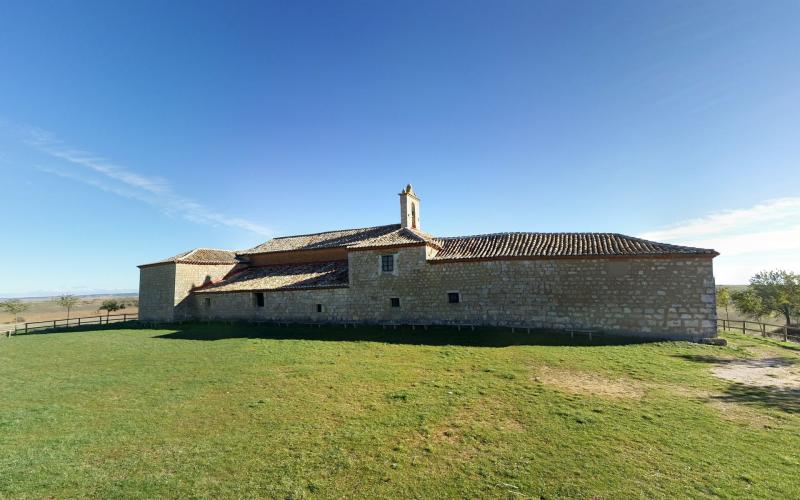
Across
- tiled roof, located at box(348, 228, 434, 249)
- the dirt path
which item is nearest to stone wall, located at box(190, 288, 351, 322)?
tiled roof, located at box(348, 228, 434, 249)

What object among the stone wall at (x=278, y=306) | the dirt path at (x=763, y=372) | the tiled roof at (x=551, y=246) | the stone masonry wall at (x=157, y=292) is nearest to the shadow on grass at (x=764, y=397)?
the dirt path at (x=763, y=372)

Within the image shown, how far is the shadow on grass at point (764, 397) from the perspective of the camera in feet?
30.0

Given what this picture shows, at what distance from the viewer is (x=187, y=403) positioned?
387 inches

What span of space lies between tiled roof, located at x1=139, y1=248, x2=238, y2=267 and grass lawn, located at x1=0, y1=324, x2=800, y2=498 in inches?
Result: 504

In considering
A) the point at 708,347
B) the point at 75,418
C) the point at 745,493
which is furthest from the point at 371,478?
the point at 708,347

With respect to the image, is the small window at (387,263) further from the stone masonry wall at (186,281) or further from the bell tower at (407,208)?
the stone masonry wall at (186,281)

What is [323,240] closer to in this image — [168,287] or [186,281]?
[186,281]

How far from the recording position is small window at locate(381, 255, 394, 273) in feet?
69.9

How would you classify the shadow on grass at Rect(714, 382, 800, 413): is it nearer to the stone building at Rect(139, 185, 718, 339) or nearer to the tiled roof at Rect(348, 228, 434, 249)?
the stone building at Rect(139, 185, 718, 339)

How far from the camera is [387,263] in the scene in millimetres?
21422

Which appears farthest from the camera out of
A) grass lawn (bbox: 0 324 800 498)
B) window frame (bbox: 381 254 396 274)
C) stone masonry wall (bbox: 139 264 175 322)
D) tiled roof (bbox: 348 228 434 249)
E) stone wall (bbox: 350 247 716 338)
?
stone masonry wall (bbox: 139 264 175 322)

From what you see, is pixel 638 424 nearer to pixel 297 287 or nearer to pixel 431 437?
pixel 431 437

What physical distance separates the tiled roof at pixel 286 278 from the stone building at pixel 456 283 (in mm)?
108

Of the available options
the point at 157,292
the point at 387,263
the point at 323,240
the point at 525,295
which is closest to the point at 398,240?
the point at 387,263
